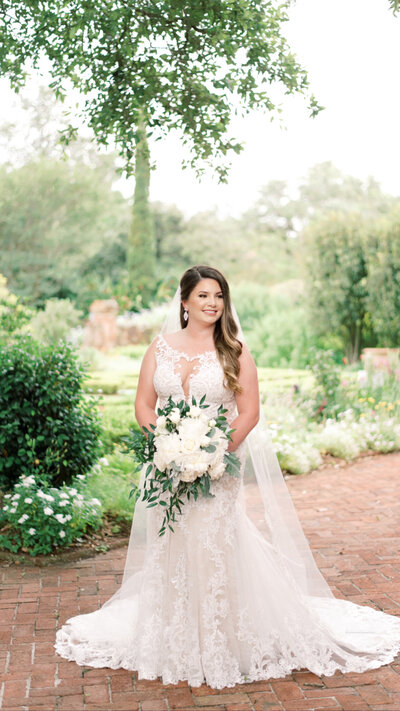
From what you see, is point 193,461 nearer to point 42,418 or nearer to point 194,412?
point 194,412

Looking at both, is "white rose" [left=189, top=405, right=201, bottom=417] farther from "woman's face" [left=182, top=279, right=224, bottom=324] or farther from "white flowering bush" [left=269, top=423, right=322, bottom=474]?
"white flowering bush" [left=269, top=423, right=322, bottom=474]

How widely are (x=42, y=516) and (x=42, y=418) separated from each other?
0.84 m

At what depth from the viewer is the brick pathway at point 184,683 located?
3.27 m

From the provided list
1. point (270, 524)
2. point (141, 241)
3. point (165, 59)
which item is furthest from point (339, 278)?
point (270, 524)

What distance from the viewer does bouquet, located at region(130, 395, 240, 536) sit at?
3283 millimetres

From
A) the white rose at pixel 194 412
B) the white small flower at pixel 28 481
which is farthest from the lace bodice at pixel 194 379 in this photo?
the white small flower at pixel 28 481

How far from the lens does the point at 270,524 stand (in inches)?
154

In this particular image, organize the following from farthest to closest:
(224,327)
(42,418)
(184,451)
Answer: (42,418) < (224,327) < (184,451)

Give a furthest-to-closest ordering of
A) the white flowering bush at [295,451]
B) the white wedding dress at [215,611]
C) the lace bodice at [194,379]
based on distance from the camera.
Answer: the white flowering bush at [295,451], the lace bodice at [194,379], the white wedding dress at [215,611]

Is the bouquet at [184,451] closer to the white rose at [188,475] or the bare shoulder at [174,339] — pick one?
the white rose at [188,475]

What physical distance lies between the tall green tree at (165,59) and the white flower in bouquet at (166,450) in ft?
11.2

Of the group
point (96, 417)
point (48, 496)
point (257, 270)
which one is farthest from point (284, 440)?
point (257, 270)

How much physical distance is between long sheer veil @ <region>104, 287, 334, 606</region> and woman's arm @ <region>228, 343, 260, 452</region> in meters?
0.25

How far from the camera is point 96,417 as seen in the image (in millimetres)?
6164
